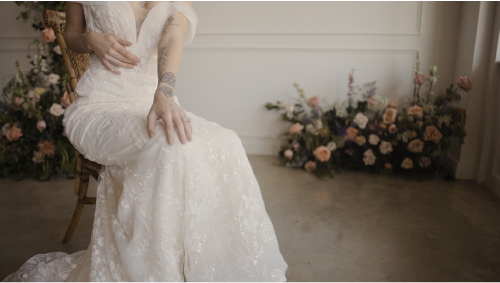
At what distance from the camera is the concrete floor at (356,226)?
1785 mm

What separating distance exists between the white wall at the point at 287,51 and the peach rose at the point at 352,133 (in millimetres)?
422

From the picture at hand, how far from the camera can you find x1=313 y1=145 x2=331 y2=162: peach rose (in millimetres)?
3168

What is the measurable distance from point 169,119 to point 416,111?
2571 millimetres

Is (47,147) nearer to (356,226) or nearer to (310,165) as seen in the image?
(310,165)

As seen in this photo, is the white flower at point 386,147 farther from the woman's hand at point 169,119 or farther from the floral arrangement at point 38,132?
the floral arrangement at point 38,132

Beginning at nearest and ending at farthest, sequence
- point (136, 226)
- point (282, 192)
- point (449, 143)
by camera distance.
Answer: point (136, 226)
point (282, 192)
point (449, 143)

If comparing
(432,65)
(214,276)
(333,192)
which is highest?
(432,65)

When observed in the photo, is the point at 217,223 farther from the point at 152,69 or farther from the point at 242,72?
the point at 242,72

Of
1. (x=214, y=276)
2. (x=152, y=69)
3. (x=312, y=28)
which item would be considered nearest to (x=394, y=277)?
(x=214, y=276)

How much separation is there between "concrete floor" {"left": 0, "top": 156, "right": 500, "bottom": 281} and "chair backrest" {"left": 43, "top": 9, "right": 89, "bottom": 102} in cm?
87

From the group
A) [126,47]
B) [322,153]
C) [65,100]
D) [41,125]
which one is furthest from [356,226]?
[41,125]

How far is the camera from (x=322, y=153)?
3.18 metres

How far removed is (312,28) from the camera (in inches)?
136

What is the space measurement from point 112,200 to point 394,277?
1.27 m
